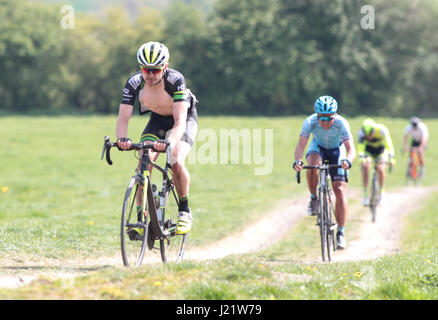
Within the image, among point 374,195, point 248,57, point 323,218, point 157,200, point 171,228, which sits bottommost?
point 171,228

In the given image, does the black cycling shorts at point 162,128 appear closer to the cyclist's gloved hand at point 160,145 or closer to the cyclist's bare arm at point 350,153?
the cyclist's gloved hand at point 160,145

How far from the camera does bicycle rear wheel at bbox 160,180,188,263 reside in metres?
7.56

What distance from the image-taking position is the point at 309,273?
21.0 feet

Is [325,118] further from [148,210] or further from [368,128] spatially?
[368,128]

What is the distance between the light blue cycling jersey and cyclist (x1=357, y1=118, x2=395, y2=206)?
4600mm

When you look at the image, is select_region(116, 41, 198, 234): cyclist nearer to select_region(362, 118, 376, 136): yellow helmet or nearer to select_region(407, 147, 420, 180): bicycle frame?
select_region(362, 118, 376, 136): yellow helmet

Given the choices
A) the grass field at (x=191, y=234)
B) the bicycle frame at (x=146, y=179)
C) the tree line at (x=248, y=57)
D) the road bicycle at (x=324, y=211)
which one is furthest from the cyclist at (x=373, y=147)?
the tree line at (x=248, y=57)

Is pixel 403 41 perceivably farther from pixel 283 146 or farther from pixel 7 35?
pixel 7 35

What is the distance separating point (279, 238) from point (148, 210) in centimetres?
619

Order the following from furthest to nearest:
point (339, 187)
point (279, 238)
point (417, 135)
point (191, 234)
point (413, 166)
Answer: point (413, 166)
point (417, 135)
point (279, 238)
point (191, 234)
point (339, 187)

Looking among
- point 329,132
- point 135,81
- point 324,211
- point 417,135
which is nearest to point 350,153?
point 329,132

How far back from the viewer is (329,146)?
1022cm

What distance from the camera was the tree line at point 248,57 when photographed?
61.8 meters
